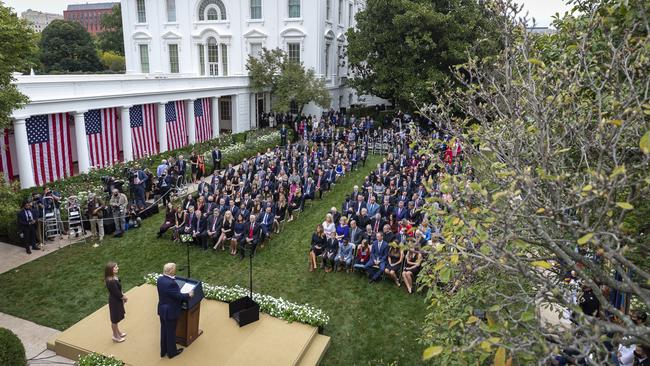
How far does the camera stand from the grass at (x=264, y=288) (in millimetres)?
9570

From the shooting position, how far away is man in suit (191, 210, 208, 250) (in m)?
14.1

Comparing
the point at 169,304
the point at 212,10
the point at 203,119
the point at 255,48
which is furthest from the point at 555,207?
the point at 212,10

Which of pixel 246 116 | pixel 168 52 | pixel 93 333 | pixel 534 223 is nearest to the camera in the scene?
pixel 534 223

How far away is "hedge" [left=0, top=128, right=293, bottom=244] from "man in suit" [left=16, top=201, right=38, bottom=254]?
354 millimetres

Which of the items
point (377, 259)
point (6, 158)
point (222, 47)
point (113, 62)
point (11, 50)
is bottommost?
point (377, 259)

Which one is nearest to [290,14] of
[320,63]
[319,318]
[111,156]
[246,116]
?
[320,63]

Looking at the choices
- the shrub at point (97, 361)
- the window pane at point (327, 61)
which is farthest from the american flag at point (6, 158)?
the window pane at point (327, 61)

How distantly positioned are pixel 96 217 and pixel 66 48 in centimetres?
5825

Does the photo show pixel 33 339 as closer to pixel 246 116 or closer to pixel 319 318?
pixel 319 318

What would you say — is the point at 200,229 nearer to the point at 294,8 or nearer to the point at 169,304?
the point at 169,304

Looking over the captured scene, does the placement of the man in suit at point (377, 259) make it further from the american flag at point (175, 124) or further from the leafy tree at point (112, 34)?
the leafy tree at point (112, 34)

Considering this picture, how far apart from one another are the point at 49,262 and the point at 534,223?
44.0 ft

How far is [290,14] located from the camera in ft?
120

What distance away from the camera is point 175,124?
89.1ft
